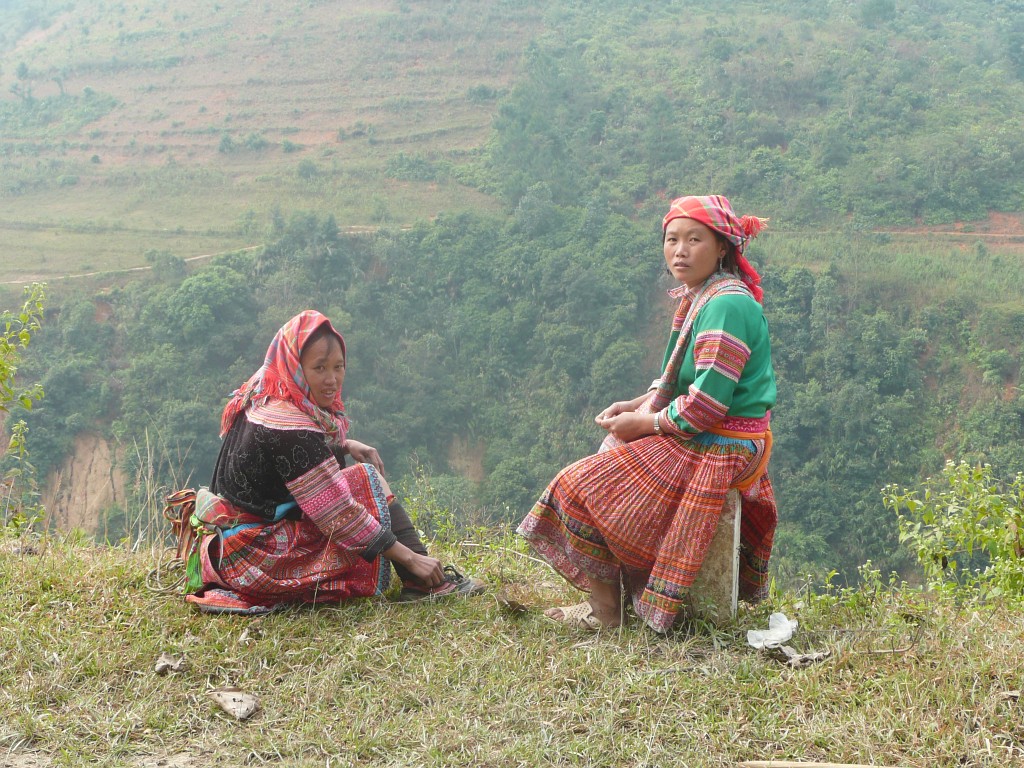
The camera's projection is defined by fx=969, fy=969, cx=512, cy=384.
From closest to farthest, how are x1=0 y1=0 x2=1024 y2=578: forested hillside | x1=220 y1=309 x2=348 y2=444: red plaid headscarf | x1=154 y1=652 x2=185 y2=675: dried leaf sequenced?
1. x1=154 y1=652 x2=185 y2=675: dried leaf
2. x1=220 y1=309 x2=348 y2=444: red plaid headscarf
3. x1=0 y1=0 x2=1024 y2=578: forested hillside

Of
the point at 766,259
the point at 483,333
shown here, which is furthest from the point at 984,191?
the point at 483,333

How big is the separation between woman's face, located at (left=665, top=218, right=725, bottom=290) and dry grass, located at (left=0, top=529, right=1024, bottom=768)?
101 centimetres

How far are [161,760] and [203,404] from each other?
76.3 ft

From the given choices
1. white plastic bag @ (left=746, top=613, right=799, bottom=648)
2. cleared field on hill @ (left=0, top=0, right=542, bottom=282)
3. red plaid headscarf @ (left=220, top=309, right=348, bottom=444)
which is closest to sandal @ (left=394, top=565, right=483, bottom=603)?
red plaid headscarf @ (left=220, top=309, right=348, bottom=444)

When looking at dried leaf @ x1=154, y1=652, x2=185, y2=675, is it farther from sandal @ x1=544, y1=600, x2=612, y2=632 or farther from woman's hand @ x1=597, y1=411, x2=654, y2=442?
woman's hand @ x1=597, y1=411, x2=654, y2=442

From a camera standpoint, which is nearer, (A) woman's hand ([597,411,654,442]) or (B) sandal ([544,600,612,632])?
(A) woman's hand ([597,411,654,442])

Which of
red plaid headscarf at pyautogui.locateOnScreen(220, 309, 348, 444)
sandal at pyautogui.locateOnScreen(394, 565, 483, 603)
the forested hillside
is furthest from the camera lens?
the forested hillside

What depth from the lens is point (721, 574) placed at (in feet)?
8.96

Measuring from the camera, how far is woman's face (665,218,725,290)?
2.66 metres

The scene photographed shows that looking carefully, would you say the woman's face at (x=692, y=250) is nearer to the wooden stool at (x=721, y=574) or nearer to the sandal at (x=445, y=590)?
the wooden stool at (x=721, y=574)

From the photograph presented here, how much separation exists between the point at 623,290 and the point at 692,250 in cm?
2583

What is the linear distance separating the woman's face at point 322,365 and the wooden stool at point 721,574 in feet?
3.83

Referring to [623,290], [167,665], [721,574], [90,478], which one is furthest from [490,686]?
[623,290]

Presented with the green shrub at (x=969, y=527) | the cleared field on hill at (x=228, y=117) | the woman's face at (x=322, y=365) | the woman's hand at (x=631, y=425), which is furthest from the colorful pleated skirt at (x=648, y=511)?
the cleared field on hill at (x=228, y=117)
